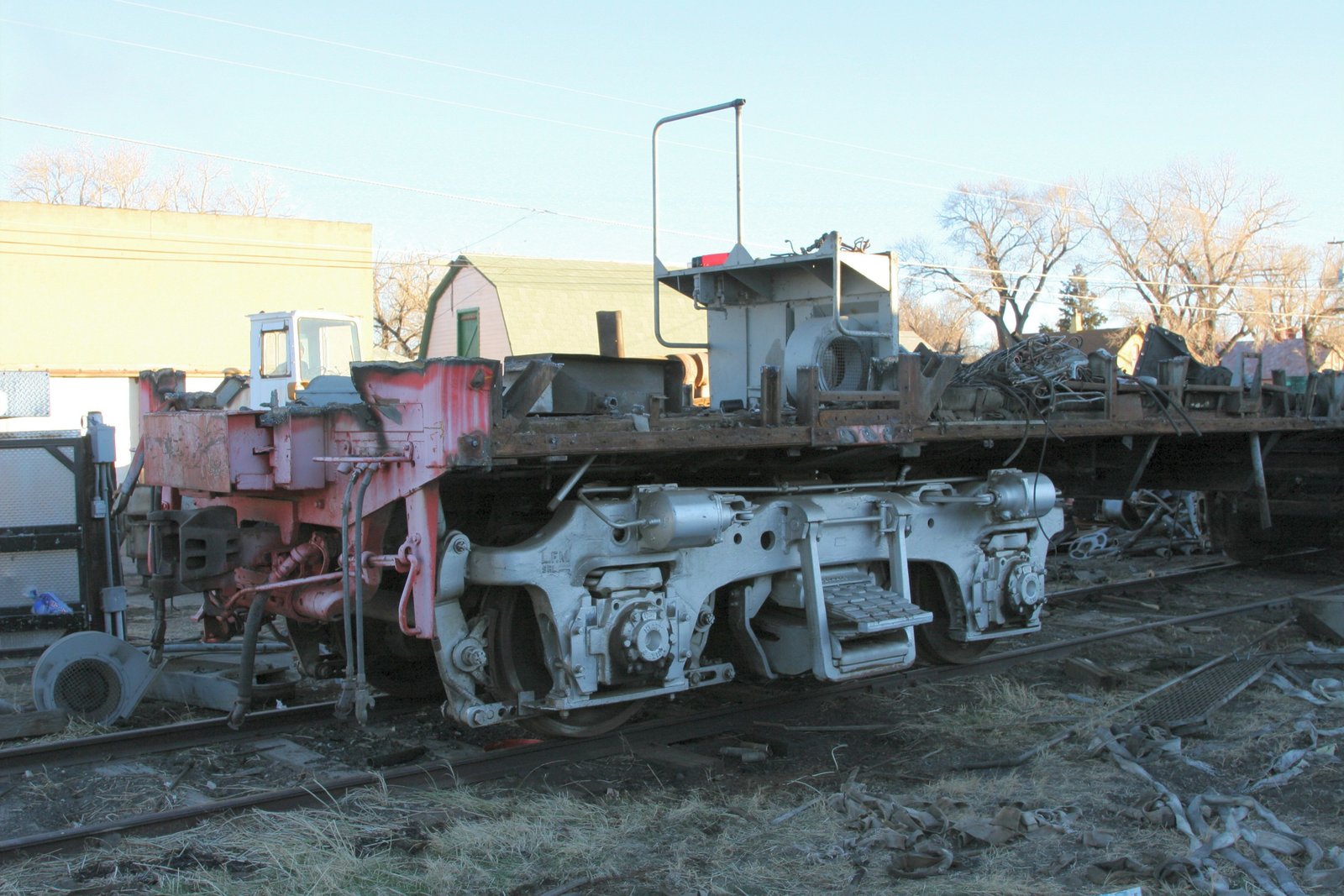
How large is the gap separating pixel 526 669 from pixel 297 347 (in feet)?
42.8

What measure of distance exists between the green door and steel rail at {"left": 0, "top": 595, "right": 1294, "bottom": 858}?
81.3 feet

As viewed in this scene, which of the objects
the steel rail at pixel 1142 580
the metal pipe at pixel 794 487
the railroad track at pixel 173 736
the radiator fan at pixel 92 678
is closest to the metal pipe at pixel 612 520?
the metal pipe at pixel 794 487

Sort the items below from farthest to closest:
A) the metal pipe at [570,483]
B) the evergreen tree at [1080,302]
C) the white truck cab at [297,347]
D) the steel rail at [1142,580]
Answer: the evergreen tree at [1080,302] → the white truck cab at [297,347] → the steel rail at [1142,580] → the metal pipe at [570,483]

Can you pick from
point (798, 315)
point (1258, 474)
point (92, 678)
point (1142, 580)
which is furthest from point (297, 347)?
point (1258, 474)

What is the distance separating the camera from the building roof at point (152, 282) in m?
24.8

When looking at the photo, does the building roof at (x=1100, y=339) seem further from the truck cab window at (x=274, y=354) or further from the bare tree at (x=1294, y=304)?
the bare tree at (x=1294, y=304)

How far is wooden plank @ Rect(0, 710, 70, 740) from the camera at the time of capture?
639cm

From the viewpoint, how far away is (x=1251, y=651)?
27.6ft

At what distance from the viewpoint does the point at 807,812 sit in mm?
5188

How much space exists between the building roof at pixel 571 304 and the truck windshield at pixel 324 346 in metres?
10.3

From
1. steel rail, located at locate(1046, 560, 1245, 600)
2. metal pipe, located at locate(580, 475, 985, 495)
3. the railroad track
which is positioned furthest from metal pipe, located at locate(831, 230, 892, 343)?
steel rail, located at locate(1046, 560, 1245, 600)

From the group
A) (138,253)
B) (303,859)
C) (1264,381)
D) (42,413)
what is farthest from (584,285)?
(303,859)

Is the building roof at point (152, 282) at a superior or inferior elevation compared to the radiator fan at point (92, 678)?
superior

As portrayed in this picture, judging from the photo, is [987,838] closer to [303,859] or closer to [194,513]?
[303,859]
